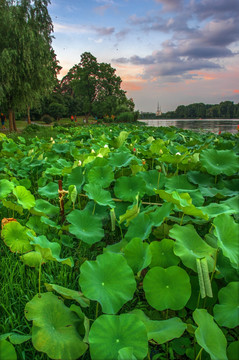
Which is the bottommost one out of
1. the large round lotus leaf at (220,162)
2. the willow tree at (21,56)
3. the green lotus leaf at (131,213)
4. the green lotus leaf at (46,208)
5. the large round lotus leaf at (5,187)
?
the green lotus leaf at (46,208)

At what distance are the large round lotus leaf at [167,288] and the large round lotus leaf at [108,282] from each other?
0.07 m

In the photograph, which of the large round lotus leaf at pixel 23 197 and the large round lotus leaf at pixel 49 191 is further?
the large round lotus leaf at pixel 49 191

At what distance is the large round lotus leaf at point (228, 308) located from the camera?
0.74 meters

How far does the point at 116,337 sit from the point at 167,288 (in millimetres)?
227

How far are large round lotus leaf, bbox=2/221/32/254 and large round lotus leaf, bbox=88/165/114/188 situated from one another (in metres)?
0.52

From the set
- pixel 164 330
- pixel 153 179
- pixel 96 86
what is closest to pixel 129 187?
pixel 153 179

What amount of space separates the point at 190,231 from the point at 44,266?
0.72 m

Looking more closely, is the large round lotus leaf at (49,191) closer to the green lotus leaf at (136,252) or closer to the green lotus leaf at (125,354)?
the green lotus leaf at (136,252)

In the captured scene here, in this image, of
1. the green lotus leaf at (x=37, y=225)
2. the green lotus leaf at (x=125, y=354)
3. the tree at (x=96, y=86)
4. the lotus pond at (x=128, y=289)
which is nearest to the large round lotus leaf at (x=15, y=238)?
the lotus pond at (x=128, y=289)

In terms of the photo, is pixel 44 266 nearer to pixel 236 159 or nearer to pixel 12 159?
pixel 236 159

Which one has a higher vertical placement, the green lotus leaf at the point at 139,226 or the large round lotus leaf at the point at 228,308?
the green lotus leaf at the point at 139,226

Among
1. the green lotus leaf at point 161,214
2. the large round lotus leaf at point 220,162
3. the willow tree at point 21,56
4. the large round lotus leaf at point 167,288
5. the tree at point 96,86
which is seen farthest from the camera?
the tree at point 96,86

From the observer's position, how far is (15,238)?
1227 mm

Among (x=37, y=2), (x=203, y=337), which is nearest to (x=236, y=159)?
(x=203, y=337)
